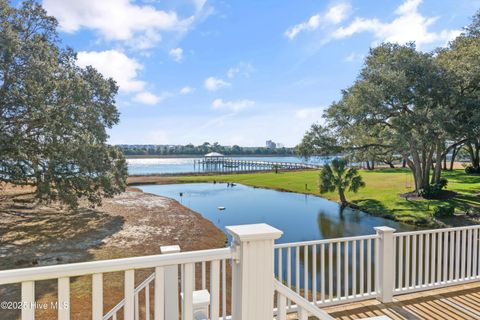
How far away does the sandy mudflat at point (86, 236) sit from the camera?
6.27 metres

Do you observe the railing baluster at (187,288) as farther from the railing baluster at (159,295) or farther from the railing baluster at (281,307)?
the railing baluster at (281,307)

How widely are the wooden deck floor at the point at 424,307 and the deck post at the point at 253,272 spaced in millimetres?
2192

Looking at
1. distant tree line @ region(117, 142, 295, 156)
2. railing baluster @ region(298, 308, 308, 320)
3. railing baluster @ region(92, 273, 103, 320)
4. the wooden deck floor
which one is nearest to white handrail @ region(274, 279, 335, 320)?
railing baluster @ region(298, 308, 308, 320)

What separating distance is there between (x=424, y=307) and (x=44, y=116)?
35.7 feet

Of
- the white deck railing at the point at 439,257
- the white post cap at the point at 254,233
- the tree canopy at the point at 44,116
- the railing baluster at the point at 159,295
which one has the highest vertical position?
the tree canopy at the point at 44,116

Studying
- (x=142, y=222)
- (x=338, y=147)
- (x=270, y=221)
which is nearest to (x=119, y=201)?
(x=142, y=222)

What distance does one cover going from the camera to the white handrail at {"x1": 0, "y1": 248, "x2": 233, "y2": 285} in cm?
139

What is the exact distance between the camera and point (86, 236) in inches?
428

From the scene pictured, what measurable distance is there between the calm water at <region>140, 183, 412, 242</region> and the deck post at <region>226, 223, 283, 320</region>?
10.0 meters

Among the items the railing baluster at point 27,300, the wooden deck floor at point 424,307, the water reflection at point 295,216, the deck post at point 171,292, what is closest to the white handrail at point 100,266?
the railing baluster at point 27,300

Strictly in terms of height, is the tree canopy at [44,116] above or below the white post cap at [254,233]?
above

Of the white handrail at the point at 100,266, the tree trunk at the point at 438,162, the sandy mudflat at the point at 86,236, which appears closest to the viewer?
the white handrail at the point at 100,266

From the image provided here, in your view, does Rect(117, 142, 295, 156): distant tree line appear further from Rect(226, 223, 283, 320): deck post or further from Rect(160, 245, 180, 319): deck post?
Rect(226, 223, 283, 320): deck post

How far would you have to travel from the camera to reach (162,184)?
33438 mm
